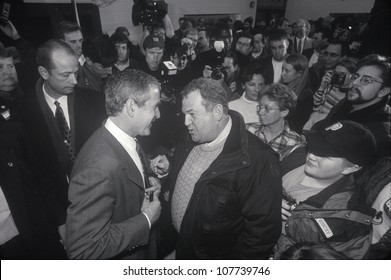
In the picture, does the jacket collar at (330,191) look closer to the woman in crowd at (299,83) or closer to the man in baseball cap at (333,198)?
the man in baseball cap at (333,198)

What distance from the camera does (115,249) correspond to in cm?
125

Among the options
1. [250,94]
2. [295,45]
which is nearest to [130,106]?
[250,94]

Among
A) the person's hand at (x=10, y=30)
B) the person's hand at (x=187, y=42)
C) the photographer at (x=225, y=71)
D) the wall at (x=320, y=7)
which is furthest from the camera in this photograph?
the person's hand at (x=187, y=42)

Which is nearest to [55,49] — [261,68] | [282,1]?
[261,68]

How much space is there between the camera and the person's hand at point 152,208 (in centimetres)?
144

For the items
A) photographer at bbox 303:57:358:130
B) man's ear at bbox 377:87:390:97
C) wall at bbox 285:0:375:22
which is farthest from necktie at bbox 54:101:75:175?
wall at bbox 285:0:375:22

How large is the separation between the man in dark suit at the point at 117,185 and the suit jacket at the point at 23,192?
23.2 inches

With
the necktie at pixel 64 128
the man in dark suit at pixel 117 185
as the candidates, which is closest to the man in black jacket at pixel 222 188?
the man in dark suit at pixel 117 185

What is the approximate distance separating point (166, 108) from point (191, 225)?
5.54 feet

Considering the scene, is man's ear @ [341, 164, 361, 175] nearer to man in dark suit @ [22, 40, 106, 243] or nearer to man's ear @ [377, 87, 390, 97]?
man's ear @ [377, 87, 390, 97]

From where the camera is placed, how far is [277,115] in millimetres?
2090

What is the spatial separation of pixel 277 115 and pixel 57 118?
1806 mm

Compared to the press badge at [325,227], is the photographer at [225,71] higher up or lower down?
higher up
